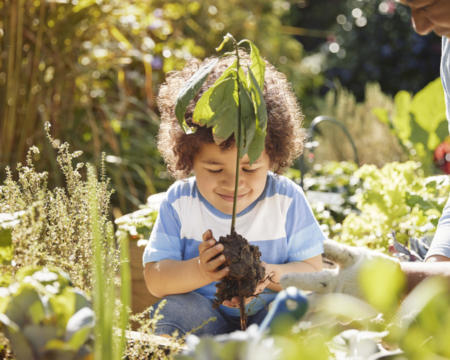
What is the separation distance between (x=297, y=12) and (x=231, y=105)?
9.26 meters

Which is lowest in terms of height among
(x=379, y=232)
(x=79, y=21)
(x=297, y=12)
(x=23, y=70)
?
(x=379, y=232)

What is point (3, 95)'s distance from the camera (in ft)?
9.78

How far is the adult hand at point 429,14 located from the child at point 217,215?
1.76ft

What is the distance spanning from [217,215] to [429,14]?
868 millimetres

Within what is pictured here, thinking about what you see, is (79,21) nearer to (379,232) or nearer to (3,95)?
(3,95)

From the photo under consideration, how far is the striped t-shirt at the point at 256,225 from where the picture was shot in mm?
1679

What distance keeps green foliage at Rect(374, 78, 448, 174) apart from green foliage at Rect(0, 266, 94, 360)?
3146mm

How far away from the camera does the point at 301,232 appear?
5.54ft

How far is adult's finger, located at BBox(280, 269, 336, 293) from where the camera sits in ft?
2.79

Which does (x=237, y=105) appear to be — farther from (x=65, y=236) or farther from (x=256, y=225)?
(x=256, y=225)

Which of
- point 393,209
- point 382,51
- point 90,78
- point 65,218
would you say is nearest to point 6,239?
point 65,218

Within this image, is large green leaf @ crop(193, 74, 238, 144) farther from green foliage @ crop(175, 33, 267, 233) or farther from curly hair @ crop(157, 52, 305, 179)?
curly hair @ crop(157, 52, 305, 179)

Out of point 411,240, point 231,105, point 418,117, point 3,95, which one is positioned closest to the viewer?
point 231,105

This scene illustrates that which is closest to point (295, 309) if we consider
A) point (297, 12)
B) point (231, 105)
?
point (231, 105)
